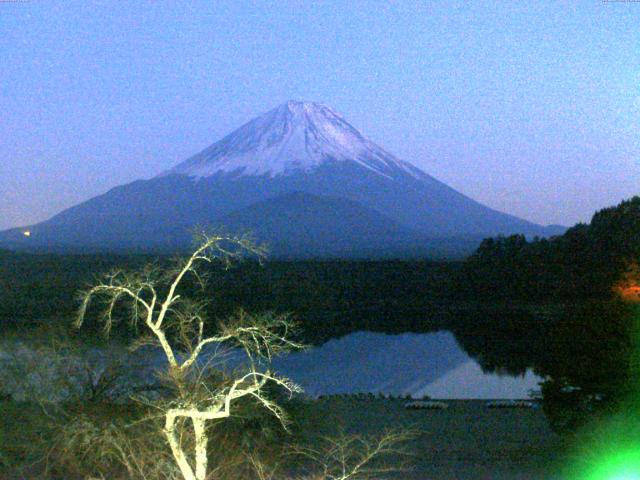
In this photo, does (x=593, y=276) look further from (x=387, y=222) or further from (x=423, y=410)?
(x=387, y=222)

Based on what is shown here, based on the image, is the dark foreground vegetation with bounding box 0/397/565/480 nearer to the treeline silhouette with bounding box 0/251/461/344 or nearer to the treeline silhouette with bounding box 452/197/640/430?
the treeline silhouette with bounding box 452/197/640/430

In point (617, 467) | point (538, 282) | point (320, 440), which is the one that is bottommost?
point (320, 440)

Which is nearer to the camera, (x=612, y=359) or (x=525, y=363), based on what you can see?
(x=612, y=359)

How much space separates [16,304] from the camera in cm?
3416

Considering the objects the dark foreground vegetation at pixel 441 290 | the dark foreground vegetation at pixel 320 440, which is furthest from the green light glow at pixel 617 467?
the dark foreground vegetation at pixel 441 290

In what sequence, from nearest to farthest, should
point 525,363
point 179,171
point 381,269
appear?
1. point 525,363
2. point 381,269
3. point 179,171

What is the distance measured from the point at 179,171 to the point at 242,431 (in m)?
142

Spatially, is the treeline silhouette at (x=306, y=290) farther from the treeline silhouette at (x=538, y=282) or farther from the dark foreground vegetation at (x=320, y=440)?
the dark foreground vegetation at (x=320, y=440)

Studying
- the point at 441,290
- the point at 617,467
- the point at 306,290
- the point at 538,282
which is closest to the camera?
the point at 617,467

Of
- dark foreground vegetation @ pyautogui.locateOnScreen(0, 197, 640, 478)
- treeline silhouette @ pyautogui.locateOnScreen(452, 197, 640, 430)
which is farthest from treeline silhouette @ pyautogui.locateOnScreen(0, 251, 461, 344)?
treeline silhouette @ pyautogui.locateOnScreen(452, 197, 640, 430)

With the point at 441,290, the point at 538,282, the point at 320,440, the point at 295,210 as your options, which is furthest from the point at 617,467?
the point at 295,210

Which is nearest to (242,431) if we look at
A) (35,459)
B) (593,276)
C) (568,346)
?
(35,459)

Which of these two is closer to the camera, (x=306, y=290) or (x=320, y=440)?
(x=320, y=440)

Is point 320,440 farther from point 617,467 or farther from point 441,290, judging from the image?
point 441,290
